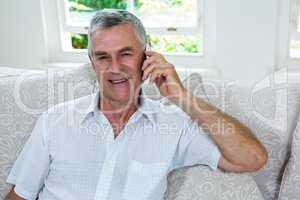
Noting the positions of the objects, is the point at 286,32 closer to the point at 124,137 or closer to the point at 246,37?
the point at 246,37

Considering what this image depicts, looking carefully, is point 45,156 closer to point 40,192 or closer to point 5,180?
point 40,192

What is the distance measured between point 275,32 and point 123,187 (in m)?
1.30

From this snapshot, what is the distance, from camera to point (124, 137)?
53.7 inches

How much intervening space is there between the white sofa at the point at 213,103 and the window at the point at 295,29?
2.81 ft

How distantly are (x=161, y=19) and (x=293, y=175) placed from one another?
1411 mm

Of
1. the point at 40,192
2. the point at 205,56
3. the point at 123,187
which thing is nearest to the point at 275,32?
the point at 205,56

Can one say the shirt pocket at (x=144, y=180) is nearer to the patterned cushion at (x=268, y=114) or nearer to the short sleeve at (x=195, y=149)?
the short sleeve at (x=195, y=149)

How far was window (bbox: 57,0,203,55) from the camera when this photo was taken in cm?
246

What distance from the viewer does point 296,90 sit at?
1477 mm

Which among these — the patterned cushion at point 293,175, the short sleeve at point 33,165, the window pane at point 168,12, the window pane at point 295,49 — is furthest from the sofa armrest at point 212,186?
the window pane at point 168,12

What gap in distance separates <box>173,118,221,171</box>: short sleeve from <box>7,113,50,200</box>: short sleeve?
45 centimetres

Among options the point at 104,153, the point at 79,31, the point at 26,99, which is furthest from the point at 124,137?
the point at 79,31

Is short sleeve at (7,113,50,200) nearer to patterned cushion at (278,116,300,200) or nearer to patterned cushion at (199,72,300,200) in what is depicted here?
patterned cushion at (199,72,300,200)

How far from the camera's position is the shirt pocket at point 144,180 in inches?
51.6
